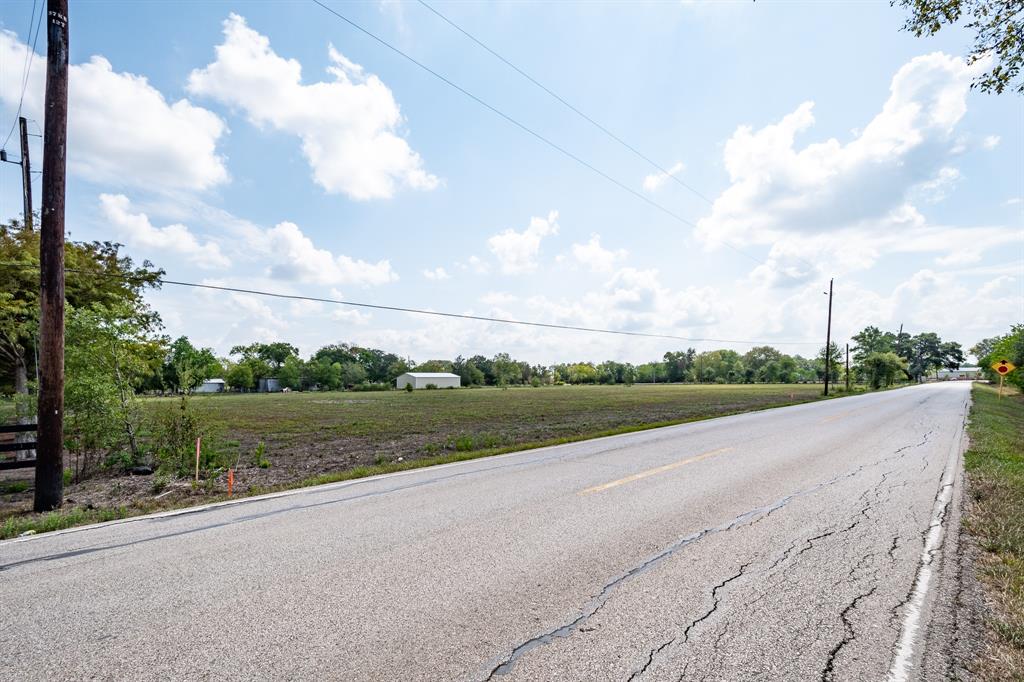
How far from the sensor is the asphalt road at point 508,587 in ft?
9.41

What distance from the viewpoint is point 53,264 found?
7.22m

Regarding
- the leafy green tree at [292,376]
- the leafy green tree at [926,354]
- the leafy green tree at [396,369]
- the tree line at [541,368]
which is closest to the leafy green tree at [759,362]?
the tree line at [541,368]

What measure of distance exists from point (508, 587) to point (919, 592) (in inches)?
131

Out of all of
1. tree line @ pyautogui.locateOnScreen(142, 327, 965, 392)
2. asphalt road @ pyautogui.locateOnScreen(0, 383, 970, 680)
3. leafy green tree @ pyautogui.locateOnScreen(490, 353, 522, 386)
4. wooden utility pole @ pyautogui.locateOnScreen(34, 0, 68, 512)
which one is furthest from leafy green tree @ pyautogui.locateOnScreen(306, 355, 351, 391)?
asphalt road @ pyautogui.locateOnScreen(0, 383, 970, 680)

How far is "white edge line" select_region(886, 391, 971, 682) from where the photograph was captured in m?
2.85

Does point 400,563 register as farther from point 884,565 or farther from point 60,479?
point 60,479

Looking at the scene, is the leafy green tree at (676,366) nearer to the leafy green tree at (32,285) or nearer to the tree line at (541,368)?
the tree line at (541,368)

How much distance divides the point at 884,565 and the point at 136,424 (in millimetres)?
13287

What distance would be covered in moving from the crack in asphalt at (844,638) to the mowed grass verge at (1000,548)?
2.10 feet

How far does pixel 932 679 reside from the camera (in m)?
2.72

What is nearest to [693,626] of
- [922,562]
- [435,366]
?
[922,562]

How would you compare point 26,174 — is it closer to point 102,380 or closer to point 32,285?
point 32,285

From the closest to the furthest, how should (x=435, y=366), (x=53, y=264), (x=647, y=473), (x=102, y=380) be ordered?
1. (x=53, y=264)
2. (x=647, y=473)
3. (x=102, y=380)
4. (x=435, y=366)

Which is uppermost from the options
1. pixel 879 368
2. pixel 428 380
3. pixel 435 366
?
pixel 879 368
